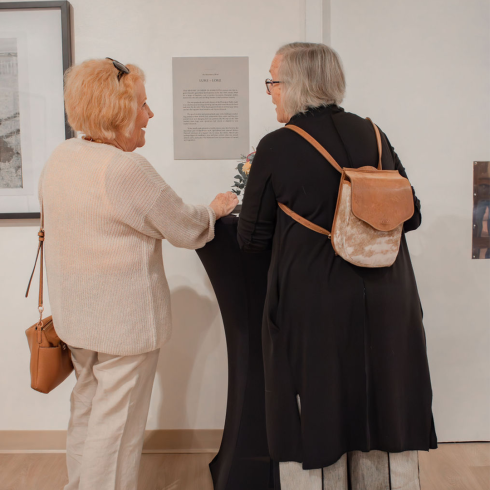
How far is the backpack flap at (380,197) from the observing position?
1.15 meters

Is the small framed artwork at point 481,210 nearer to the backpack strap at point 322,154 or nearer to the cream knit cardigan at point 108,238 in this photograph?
the backpack strap at point 322,154

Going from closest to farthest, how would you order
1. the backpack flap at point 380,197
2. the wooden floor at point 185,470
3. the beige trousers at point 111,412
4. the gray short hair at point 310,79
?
the backpack flap at point 380,197 → the gray short hair at point 310,79 → the beige trousers at point 111,412 → the wooden floor at point 185,470

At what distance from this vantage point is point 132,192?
52.6 inches

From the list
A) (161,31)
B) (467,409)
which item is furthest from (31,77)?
(467,409)

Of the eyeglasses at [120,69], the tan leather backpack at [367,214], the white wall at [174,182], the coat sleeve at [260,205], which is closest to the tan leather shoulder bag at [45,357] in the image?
the eyeglasses at [120,69]

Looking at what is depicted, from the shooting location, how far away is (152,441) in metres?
2.37

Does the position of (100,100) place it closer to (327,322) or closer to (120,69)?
(120,69)

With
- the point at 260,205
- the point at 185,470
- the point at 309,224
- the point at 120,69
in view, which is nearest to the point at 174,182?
the point at 120,69

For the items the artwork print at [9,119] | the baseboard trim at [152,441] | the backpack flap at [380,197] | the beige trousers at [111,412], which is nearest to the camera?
the backpack flap at [380,197]

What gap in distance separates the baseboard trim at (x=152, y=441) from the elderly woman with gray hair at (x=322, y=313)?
43.3 inches

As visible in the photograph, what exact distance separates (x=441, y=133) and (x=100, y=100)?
1.66m

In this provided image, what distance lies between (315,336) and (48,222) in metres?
0.91

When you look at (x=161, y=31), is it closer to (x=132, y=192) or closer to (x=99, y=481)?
(x=132, y=192)

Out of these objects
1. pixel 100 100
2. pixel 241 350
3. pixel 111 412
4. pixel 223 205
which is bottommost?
pixel 111 412
